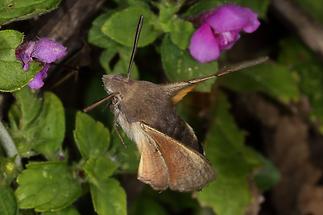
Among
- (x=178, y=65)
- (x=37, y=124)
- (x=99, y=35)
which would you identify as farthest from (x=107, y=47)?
(x=37, y=124)

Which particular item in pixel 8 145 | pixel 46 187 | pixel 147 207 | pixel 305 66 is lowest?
pixel 147 207

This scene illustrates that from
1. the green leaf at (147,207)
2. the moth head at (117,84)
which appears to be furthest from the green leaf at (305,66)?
the moth head at (117,84)

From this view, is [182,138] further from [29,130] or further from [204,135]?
Answer: [204,135]

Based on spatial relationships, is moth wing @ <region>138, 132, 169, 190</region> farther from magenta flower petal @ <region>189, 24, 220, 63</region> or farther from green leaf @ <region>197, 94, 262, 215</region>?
green leaf @ <region>197, 94, 262, 215</region>

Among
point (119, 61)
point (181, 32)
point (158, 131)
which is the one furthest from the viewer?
point (119, 61)

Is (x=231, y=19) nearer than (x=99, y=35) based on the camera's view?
Yes

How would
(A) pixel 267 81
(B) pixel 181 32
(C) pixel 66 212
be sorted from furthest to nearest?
1. (A) pixel 267 81
2. (B) pixel 181 32
3. (C) pixel 66 212

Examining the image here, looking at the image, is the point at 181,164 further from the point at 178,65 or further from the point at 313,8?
the point at 313,8

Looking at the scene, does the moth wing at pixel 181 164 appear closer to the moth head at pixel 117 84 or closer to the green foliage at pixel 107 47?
the moth head at pixel 117 84

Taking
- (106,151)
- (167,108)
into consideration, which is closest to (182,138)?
(167,108)
